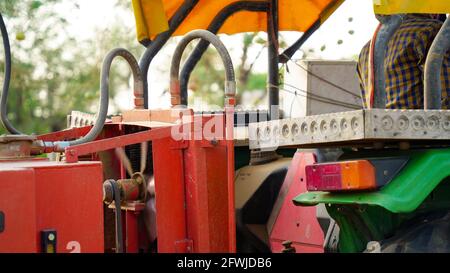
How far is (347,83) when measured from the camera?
5.41 metres

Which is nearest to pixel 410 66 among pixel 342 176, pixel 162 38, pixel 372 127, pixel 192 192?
pixel 342 176

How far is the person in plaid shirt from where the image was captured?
390cm

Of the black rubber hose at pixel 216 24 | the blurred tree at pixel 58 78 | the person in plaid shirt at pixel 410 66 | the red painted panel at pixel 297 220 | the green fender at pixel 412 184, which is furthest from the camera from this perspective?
the blurred tree at pixel 58 78

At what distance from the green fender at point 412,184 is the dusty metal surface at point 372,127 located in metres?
0.11

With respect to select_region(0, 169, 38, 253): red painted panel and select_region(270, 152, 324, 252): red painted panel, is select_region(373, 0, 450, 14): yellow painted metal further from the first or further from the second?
select_region(0, 169, 38, 253): red painted panel

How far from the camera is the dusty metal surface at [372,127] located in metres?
3.01

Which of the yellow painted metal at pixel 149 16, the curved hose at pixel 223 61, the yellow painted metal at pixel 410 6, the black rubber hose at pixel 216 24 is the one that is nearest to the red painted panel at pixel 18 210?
the curved hose at pixel 223 61

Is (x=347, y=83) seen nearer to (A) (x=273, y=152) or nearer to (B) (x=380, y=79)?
(A) (x=273, y=152)

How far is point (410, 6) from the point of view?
3430mm

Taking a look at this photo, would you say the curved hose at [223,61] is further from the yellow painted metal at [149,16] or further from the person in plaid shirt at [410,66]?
the yellow painted metal at [149,16]

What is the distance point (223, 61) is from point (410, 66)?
34.0 inches

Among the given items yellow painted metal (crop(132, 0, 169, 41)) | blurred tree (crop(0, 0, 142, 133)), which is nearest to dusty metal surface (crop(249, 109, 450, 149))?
yellow painted metal (crop(132, 0, 169, 41))

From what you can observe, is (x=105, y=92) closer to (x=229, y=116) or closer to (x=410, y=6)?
(x=229, y=116)

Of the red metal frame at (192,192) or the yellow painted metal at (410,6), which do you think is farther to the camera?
the red metal frame at (192,192)
